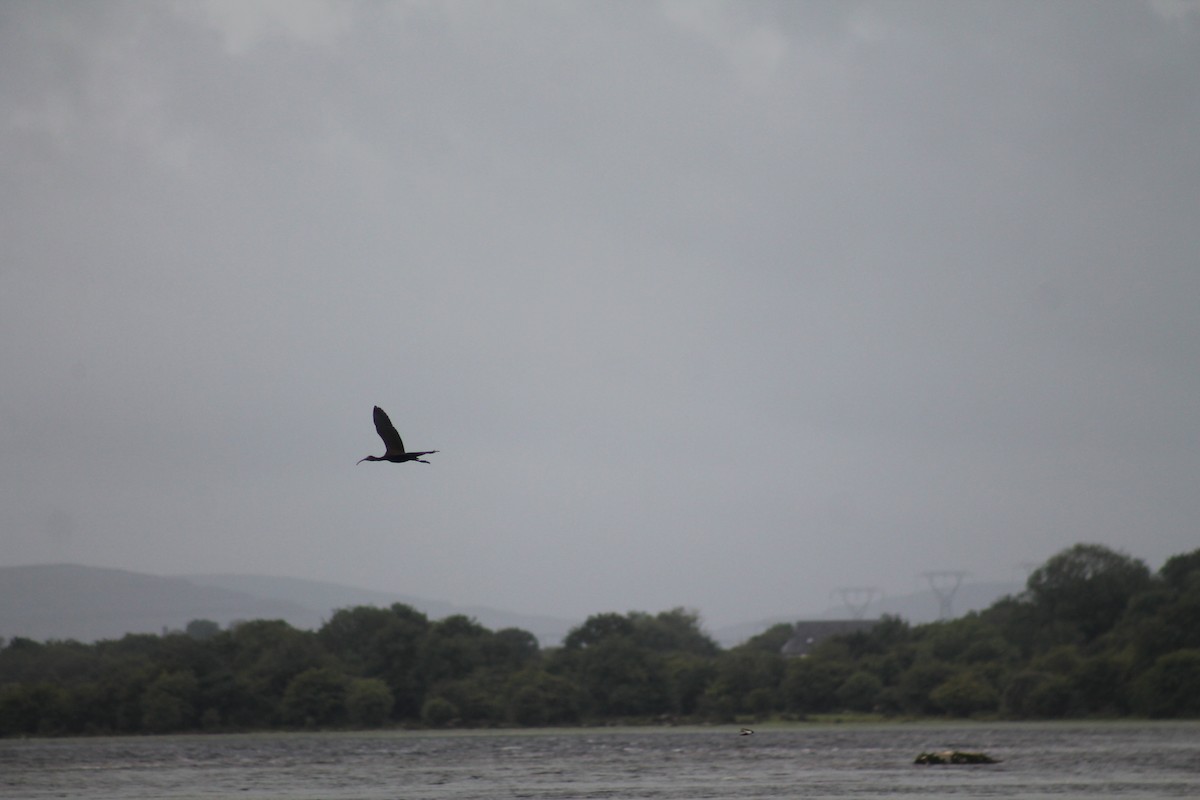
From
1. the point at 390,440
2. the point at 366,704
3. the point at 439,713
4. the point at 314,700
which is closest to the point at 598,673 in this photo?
the point at 439,713

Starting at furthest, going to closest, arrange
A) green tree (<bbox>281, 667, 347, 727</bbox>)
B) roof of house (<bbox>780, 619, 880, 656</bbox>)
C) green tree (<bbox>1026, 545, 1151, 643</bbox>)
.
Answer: roof of house (<bbox>780, 619, 880, 656</bbox>) → green tree (<bbox>1026, 545, 1151, 643</bbox>) → green tree (<bbox>281, 667, 347, 727</bbox>)

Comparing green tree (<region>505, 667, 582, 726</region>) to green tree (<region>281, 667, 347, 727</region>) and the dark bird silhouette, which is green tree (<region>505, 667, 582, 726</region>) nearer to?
green tree (<region>281, 667, 347, 727</region>)

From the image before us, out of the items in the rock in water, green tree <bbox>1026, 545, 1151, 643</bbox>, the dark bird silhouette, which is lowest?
the rock in water

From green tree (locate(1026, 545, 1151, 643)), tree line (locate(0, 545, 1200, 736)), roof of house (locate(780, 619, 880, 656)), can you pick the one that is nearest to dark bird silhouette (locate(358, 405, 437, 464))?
tree line (locate(0, 545, 1200, 736))

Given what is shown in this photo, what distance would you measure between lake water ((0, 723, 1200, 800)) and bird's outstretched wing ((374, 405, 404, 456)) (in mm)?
24209

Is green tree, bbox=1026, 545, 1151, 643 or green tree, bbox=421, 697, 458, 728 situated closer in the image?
green tree, bbox=421, 697, 458, 728

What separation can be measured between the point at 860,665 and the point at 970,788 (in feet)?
190

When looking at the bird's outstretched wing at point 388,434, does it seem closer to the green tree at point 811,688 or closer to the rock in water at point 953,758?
the rock in water at point 953,758

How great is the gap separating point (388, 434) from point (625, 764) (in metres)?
40.2

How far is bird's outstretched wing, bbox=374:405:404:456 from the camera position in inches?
987

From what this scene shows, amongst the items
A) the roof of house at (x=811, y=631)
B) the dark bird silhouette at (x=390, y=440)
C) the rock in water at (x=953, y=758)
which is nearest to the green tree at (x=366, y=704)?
the rock in water at (x=953, y=758)

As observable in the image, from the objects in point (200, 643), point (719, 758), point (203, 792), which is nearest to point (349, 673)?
point (200, 643)

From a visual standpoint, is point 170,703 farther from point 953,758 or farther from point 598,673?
point 953,758

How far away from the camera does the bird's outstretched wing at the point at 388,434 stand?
82.3 feet
